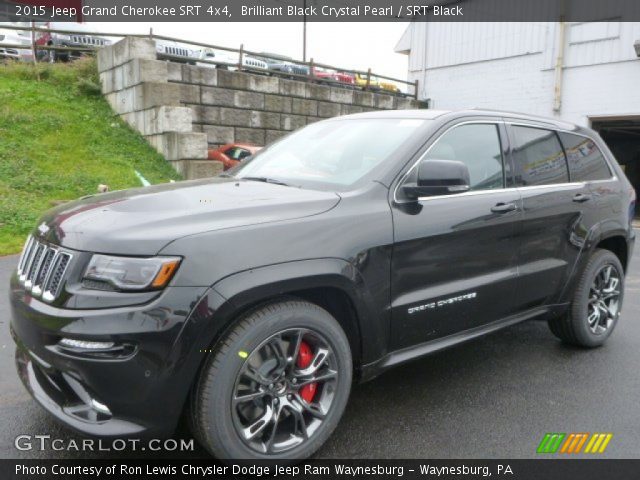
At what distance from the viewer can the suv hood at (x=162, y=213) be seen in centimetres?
231

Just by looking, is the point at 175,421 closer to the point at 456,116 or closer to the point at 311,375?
the point at 311,375

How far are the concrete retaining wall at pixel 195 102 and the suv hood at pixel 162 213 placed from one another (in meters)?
10.3

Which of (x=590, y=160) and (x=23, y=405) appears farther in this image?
(x=590, y=160)

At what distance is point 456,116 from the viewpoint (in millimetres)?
3436

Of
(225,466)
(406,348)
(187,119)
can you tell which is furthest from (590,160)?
(187,119)

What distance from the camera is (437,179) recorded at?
Answer: 2.93m

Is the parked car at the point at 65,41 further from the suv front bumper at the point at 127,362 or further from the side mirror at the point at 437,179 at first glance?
the suv front bumper at the point at 127,362

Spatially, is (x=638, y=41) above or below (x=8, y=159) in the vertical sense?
above

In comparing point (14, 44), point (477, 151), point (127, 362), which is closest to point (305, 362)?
point (127, 362)

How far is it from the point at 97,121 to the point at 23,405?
12.1 meters

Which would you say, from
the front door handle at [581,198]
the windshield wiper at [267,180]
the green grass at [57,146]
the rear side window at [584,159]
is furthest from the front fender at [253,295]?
the green grass at [57,146]

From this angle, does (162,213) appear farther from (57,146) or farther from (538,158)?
(57,146)

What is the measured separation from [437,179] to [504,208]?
29.0 inches

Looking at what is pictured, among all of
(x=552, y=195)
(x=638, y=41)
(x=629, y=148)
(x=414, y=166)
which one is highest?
(x=638, y=41)
